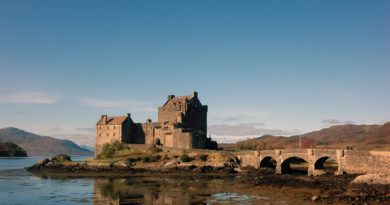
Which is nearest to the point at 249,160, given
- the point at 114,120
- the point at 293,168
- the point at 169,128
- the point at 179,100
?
the point at 293,168

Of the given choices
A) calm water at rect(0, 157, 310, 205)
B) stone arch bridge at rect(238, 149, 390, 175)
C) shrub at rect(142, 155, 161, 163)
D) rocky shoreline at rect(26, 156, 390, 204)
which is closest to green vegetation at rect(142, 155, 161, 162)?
shrub at rect(142, 155, 161, 163)

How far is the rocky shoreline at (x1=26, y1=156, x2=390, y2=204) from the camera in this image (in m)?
37.4

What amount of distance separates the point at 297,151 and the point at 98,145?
51.9 meters

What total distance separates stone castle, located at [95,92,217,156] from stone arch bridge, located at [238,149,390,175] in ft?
50.9

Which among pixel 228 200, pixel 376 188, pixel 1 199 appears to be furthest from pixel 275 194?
pixel 1 199

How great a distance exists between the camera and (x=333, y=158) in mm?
56938

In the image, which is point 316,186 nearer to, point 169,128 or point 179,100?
point 169,128

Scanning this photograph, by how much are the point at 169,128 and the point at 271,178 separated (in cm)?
3640

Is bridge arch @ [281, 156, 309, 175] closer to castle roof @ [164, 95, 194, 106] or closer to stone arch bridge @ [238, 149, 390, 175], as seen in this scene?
stone arch bridge @ [238, 149, 390, 175]

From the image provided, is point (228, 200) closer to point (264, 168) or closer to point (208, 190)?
point (208, 190)

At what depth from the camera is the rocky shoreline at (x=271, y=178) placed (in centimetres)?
3744

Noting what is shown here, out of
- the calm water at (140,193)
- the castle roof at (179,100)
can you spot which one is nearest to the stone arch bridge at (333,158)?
the calm water at (140,193)

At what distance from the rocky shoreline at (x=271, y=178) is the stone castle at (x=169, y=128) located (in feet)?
32.8

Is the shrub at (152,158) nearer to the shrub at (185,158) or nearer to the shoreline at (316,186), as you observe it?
the shrub at (185,158)
